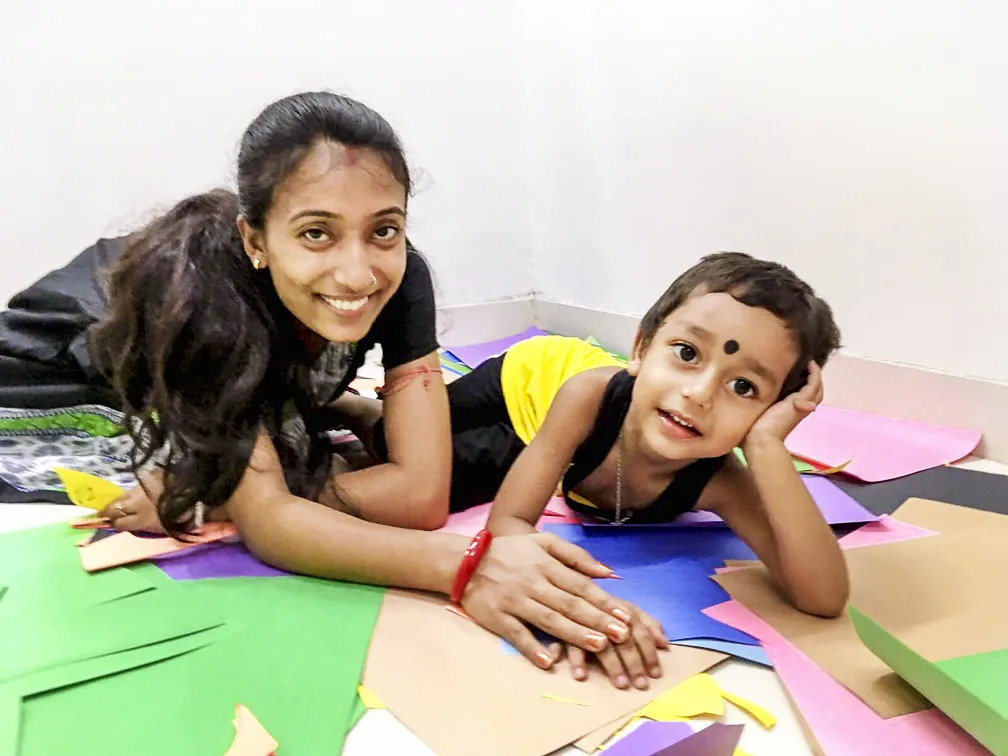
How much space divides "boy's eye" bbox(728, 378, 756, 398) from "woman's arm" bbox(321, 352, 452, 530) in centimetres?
40

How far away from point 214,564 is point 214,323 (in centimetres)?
28

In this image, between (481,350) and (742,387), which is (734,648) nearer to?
(742,387)

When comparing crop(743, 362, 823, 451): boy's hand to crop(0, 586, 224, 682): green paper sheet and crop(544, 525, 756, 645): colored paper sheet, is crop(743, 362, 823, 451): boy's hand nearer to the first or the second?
crop(544, 525, 756, 645): colored paper sheet

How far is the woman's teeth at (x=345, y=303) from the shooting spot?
926 mm

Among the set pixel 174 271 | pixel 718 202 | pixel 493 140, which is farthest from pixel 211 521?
pixel 493 140

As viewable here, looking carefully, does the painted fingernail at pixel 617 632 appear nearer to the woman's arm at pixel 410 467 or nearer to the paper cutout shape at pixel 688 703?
the paper cutout shape at pixel 688 703

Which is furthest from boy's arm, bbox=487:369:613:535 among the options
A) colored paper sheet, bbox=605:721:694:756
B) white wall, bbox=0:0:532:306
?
white wall, bbox=0:0:532:306


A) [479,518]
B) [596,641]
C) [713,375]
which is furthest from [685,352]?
[479,518]

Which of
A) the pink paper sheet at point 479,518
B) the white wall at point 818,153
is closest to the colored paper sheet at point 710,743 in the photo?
the pink paper sheet at point 479,518

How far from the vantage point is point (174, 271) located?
3.28 ft

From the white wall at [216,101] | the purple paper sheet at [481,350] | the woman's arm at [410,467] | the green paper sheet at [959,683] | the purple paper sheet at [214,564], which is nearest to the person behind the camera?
the green paper sheet at [959,683]

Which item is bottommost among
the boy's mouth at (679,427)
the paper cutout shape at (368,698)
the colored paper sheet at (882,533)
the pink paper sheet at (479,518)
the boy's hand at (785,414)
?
the pink paper sheet at (479,518)

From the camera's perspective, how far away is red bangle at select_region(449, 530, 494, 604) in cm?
81

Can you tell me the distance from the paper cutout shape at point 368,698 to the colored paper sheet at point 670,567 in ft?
0.91
